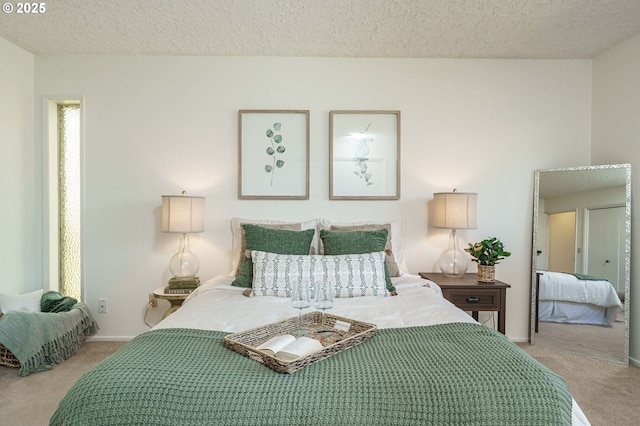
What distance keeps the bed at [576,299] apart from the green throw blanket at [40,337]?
3880mm

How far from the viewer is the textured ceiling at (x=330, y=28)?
248cm

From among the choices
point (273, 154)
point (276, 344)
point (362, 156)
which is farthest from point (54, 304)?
point (362, 156)

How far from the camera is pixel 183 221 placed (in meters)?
2.92

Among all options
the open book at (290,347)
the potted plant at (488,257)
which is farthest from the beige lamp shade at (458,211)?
the open book at (290,347)

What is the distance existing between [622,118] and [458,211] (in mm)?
1535

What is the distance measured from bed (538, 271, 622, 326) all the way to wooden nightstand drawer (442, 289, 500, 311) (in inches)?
27.4

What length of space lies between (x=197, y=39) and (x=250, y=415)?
285 centimetres

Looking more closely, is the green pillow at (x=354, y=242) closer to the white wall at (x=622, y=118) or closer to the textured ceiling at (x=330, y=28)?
the textured ceiling at (x=330, y=28)

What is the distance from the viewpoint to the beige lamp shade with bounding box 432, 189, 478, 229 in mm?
2996

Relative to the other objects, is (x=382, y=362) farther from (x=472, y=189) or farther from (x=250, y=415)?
(x=472, y=189)

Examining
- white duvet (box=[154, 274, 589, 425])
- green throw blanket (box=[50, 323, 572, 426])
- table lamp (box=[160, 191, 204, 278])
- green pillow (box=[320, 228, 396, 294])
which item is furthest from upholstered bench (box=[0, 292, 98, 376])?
green pillow (box=[320, 228, 396, 294])

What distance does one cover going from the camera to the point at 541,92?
10.9ft

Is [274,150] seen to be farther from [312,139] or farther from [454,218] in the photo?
[454,218]

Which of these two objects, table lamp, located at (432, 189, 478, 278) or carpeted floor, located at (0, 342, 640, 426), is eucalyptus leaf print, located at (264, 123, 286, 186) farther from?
carpeted floor, located at (0, 342, 640, 426)
